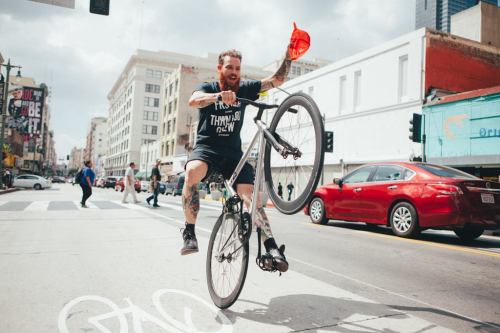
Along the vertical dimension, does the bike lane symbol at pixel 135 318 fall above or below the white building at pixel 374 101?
below

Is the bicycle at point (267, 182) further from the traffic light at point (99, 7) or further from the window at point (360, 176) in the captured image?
the traffic light at point (99, 7)

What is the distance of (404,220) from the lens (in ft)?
25.6

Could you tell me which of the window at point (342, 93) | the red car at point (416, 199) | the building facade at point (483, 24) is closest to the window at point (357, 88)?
the window at point (342, 93)

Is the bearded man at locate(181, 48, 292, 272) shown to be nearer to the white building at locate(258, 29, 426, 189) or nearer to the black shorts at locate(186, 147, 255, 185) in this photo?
the black shorts at locate(186, 147, 255, 185)

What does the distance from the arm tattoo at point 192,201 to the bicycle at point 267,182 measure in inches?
10.4

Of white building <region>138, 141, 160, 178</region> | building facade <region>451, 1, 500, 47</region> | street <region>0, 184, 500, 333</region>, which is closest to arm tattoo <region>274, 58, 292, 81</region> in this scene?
street <region>0, 184, 500, 333</region>

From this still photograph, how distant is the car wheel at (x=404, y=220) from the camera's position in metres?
7.56

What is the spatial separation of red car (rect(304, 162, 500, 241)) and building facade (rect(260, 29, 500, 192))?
1223 centimetres

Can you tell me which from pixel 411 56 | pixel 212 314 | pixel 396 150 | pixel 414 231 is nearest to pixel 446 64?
pixel 411 56

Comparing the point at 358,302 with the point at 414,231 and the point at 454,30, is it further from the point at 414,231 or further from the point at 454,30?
the point at 454,30

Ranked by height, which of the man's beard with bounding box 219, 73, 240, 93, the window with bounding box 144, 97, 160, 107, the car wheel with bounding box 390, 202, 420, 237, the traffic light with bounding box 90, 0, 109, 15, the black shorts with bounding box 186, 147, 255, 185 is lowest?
the car wheel with bounding box 390, 202, 420, 237

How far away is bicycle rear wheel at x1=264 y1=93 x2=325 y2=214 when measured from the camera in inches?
101

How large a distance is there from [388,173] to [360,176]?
32.6 inches

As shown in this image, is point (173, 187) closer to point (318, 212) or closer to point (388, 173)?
point (318, 212)
